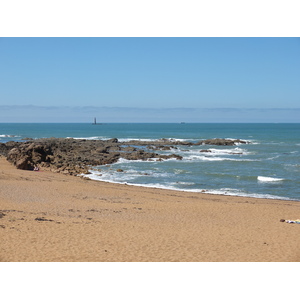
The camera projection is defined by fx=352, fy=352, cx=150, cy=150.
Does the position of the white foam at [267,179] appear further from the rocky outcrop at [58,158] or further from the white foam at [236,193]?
the rocky outcrop at [58,158]

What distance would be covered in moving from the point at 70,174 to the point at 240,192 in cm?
1441

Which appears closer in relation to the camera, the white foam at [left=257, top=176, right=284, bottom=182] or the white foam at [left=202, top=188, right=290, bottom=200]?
the white foam at [left=202, top=188, right=290, bottom=200]

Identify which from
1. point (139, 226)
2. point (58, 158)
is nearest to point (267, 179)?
point (139, 226)

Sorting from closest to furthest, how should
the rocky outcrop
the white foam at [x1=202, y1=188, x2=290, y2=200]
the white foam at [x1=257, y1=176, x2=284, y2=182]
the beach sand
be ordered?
the beach sand < the white foam at [x1=202, y1=188, x2=290, y2=200] < the white foam at [x1=257, y1=176, x2=284, y2=182] < the rocky outcrop

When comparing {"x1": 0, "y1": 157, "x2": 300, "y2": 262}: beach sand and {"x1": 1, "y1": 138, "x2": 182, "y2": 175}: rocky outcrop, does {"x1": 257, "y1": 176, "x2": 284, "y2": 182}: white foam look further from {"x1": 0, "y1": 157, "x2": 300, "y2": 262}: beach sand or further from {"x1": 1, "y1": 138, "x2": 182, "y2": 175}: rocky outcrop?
{"x1": 1, "y1": 138, "x2": 182, "y2": 175}: rocky outcrop

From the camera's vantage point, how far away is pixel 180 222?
1462 cm

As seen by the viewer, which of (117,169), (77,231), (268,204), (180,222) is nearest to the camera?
(77,231)

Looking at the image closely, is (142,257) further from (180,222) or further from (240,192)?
(240,192)

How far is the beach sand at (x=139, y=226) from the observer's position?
33.2ft

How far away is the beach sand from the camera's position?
1012cm

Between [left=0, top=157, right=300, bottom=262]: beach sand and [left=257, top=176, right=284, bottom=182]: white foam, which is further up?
[left=0, top=157, right=300, bottom=262]: beach sand

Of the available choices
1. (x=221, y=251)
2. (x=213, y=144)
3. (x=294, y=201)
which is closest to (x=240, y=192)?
(x=294, y=201)

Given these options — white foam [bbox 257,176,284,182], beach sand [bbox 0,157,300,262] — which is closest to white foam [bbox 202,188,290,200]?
beach sand [bbox 0,157,300,262]

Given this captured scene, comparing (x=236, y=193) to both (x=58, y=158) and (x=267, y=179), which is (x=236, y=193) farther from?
(x=58, y=158)
